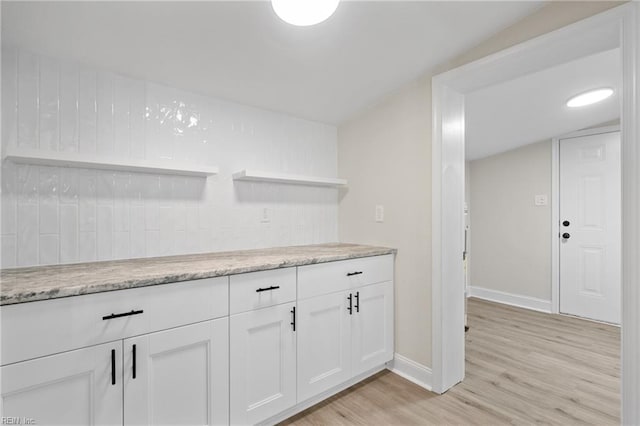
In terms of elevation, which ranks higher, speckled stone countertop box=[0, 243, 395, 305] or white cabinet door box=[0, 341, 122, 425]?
speckled stone countertop box=[0, 243, 395, 305]

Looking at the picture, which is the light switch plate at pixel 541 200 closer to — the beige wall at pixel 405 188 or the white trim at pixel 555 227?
the white trim at pixel 555 227

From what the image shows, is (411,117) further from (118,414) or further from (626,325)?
(118,414)

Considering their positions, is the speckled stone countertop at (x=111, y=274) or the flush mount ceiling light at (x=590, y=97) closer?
the speckled stone countertop at (x=111, y=274)

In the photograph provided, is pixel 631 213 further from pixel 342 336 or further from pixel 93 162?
pixel 93 162

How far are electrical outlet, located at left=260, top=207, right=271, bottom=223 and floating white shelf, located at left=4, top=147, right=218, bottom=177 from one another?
0.57 meters

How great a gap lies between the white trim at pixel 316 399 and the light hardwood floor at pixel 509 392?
0.10 ft

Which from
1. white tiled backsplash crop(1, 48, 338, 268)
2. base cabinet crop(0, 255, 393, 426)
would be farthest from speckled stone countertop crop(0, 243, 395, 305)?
white tiled backsplash crop(1, 48, 338, 268)

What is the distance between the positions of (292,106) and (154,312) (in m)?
1.75

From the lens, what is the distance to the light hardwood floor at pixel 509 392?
1.77m

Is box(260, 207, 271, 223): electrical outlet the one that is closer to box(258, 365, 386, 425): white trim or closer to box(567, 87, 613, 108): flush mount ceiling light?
box(258, 365, 386, 425): white trim

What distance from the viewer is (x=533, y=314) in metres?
3.55

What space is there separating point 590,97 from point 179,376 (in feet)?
11.9

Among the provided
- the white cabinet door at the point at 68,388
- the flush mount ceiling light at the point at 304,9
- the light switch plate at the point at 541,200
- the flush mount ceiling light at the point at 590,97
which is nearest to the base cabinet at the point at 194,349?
the white cabinet door at the point at 68,388

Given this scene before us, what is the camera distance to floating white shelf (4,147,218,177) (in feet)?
4.52
